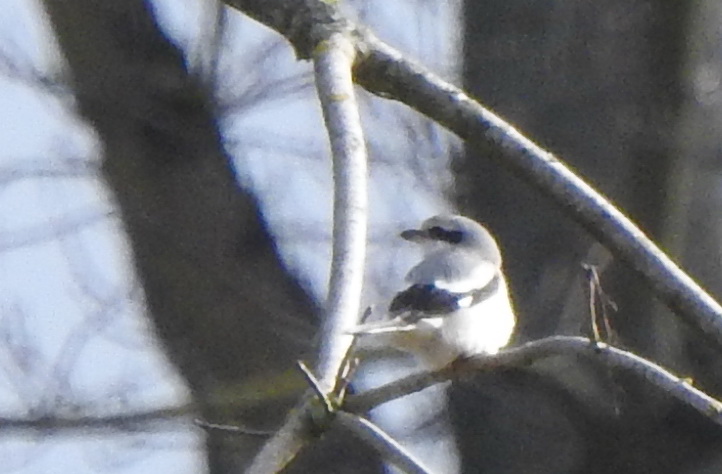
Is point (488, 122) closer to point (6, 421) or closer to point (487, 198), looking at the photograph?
point (487, 198)

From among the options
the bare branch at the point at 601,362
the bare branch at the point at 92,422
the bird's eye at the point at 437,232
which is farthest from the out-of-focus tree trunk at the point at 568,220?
the bare branch at the point at 601,362

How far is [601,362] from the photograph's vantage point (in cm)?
207

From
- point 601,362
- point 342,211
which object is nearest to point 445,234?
point 342,211

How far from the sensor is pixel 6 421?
6117 mm

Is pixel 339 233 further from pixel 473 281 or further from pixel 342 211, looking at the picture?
pixel 473 281

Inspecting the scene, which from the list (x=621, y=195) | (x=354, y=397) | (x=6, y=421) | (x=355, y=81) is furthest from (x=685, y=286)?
(x=6, y=421)

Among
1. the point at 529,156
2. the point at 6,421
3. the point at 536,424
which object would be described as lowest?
the point at 6,421

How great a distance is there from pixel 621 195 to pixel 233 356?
4.73ft

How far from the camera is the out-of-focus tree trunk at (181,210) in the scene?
17.5ft

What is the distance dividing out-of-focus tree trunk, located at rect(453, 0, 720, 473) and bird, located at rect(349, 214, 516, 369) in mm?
1128

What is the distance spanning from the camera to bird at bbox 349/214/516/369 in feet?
11.4

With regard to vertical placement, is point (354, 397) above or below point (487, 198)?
above

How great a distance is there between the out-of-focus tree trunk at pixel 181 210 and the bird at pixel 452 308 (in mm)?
1511

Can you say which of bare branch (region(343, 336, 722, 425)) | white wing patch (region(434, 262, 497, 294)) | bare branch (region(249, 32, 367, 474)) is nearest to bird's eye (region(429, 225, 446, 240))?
white wing patch (region(434, 262, 497, 294))
